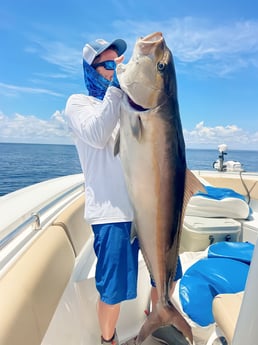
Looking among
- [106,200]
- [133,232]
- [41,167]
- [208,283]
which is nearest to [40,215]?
[106,200]

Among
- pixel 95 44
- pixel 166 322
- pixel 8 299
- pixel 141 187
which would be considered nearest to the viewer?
pixel 8 299

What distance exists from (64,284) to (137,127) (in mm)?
938

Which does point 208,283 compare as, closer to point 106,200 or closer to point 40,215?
point 106,200

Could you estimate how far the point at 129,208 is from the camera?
1.32 meters

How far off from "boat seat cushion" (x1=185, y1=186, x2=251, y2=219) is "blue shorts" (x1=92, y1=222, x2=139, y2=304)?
201 cm

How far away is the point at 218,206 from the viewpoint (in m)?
3.18

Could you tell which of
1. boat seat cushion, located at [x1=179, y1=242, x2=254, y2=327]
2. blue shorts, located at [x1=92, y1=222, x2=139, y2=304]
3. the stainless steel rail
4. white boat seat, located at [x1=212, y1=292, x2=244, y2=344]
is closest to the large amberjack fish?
blue shorts, located at [x1=92, y1=222, x2=139, y2=304]

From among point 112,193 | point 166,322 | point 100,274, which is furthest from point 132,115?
point 166,322

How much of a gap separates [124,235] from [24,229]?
64cm

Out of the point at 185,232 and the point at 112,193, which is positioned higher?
the point at 112,193

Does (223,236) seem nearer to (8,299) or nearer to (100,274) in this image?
(100,274)

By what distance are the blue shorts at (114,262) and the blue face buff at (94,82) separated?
2.08ft

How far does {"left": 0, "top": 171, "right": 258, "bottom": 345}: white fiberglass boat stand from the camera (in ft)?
3.14

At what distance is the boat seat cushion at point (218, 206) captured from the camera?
3.18 meters
